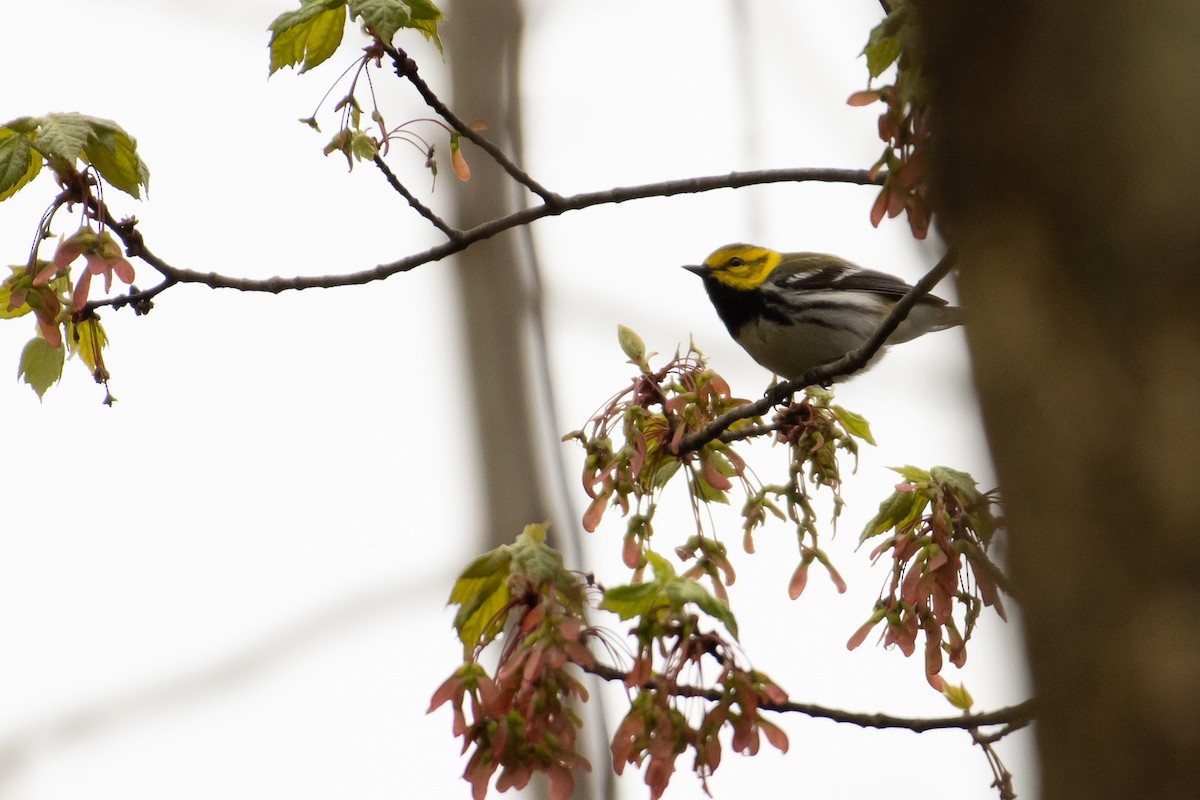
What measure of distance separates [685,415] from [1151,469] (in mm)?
1870

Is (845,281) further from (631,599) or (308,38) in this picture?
(631,599)

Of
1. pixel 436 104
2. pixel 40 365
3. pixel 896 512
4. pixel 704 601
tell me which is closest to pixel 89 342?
pixel 40 365

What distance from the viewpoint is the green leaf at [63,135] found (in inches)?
98.3

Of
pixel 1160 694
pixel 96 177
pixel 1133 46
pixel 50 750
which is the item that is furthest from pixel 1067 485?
pixel 50 750

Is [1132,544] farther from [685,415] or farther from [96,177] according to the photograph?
[96,177]

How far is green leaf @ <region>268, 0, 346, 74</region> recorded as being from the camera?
8.84 feet

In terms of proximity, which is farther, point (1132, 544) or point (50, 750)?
point (50, 750)

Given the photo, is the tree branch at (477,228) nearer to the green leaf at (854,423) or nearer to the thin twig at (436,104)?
the thin twig at (436,104)

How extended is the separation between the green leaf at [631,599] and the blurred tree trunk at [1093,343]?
97 centimetres

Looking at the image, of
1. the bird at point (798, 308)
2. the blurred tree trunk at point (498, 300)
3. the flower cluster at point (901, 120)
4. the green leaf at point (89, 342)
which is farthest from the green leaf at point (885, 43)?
the blurred tree trunk at point (498, 300)

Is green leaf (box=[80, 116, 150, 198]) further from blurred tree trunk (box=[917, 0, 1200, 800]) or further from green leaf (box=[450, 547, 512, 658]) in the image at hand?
blurred tree trunk (box=[917, 0, 1200, 800])

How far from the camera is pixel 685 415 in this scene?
2.90 meters

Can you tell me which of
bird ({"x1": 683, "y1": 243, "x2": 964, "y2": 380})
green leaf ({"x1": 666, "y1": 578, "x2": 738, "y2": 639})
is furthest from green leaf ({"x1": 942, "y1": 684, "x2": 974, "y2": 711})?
bird ({"x1": 683, "y1": 243, "x2": 964, "y2": 380})

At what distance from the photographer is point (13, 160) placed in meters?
2.50
